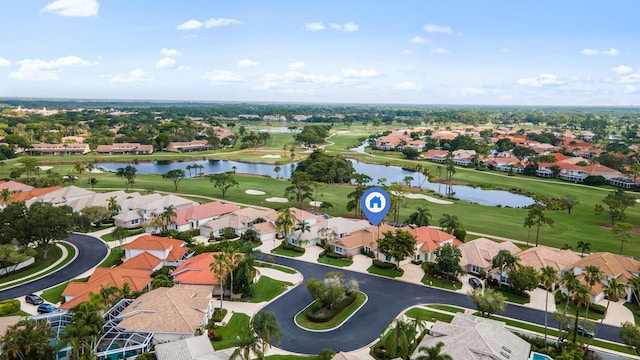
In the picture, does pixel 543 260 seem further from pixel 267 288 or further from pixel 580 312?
pixel 267 288

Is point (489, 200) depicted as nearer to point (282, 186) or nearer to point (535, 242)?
point (535, 242)

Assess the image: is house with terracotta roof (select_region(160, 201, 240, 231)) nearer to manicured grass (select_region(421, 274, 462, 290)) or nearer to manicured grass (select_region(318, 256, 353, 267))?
manicured grass (select_region(318, 256, 353, 267))

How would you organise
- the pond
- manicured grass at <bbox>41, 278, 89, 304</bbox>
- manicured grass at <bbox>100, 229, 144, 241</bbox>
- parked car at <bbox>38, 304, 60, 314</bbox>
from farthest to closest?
the pond, manicured grass at <bbox>100, 229, 144, 241</bbox>, manicured grass at <bbox>41, 278, 89, 304</bbox>, parked car at <bbox>38, 304, 60, 314</bbox>

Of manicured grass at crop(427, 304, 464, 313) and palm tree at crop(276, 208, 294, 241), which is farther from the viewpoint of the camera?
palm tree at crop(276, 208, 294, 241)

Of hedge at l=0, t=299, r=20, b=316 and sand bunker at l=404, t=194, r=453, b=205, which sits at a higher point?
sand bunker at l=404, t=194, r=453, b=205

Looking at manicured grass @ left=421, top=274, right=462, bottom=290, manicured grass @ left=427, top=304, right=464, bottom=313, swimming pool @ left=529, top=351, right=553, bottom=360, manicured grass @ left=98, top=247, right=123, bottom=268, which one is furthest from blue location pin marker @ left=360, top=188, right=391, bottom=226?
manicured grass @ left=98, top=247, right=123, bottom=268

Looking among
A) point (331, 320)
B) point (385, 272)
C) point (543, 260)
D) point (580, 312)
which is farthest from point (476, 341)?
point (543, 260)

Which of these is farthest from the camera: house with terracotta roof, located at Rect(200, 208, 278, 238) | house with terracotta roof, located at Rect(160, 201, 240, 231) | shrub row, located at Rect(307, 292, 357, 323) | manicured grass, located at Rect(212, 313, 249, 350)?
house with terracotta roof, located at Rect(160, 201, 240, 231)
